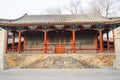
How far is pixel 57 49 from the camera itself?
1795 cm

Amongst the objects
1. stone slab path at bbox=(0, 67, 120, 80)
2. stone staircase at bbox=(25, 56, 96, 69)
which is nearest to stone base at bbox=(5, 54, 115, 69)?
stone staircase at bbox=(25, 56, 96, 69)

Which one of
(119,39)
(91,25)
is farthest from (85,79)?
(91,25)

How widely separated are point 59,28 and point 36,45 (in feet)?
11.2

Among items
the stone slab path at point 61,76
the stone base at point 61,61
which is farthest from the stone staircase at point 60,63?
the stone slab path at point 61,76

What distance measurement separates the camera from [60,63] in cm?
1362

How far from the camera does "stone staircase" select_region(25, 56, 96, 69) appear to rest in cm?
1340

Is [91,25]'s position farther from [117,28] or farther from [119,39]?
[119,39]

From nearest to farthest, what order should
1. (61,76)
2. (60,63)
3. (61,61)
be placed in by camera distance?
1. (61,76)
2. (60,63)
3. (61,61)

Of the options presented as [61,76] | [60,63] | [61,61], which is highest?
[61,61]

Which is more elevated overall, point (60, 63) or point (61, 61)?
point (61, 61)

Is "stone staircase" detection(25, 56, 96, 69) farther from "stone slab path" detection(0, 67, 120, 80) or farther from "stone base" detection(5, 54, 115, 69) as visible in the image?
"stone slab path" detection(0, 67, 120, 80)

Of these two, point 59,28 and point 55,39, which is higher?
point 59,28

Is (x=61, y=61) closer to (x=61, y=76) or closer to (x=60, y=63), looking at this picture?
(x=60, y=63)

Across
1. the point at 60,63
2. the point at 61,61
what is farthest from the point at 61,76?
the point at 61,61
